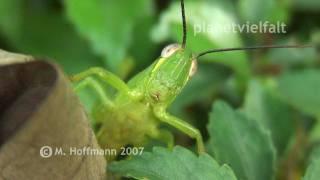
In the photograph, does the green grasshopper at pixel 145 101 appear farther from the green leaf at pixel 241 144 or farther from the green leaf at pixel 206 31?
the green leaf at pixel 206 31

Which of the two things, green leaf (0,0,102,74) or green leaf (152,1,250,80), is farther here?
green leaf (0,0,102,74)

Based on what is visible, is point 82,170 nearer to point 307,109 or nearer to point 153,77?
point 153,77

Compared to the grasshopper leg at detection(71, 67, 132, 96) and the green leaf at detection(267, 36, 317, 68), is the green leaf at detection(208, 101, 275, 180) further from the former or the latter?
the green leaf at detection(267, 36, 317, 68)

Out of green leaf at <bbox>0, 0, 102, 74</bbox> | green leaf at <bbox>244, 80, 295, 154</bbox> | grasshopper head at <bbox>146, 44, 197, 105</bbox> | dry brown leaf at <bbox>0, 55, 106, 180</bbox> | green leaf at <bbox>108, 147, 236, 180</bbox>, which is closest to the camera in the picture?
dry brown leaf at <bbox>0, 55, 106, 180</bbox>

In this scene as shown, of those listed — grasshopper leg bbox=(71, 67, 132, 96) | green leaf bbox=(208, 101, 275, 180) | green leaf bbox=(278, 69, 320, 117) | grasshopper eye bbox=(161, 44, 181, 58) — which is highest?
grasshopper eye bbox=(161, 44, 181, 58)

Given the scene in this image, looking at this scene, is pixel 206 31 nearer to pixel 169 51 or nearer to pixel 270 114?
pixel 270 114

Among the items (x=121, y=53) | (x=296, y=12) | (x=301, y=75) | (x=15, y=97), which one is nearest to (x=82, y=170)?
(x=15, y=97)

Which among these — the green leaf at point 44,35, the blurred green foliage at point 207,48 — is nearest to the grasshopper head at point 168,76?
the blurred green foliage at point 207,48

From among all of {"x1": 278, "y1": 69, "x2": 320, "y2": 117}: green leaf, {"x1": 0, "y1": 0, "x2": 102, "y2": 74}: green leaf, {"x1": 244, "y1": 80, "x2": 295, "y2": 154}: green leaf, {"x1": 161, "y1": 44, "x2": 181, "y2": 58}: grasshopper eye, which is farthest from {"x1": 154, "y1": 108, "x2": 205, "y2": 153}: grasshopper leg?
{"x1": 0, "y1": 0, "x2": 102, "y2": 74}: green leaf
